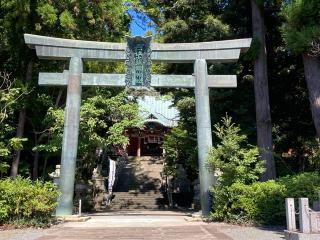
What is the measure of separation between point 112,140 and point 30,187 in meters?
7.57

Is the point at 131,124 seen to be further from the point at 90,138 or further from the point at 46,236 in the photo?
the point at 46,236

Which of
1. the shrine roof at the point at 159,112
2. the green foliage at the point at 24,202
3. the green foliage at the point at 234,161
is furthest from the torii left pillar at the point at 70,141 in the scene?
the shrine roof at the point at 159,112

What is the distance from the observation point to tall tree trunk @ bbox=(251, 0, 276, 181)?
16250mm

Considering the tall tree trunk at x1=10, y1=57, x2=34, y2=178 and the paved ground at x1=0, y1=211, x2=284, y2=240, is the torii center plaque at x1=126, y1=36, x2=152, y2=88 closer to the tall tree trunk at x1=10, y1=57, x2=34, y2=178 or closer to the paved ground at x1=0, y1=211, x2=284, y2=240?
the tall tree trunk at x1=10, y1=57, x2=34, y2=178

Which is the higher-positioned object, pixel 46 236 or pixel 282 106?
pixel 282 106

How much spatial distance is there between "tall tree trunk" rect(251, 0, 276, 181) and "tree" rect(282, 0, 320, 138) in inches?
98.1

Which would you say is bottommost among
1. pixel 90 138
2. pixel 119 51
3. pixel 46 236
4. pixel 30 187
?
pixel 46 236

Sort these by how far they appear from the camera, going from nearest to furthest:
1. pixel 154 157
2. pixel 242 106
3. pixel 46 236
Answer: pixel 46 236
pixel 242 106
pixel 154 157

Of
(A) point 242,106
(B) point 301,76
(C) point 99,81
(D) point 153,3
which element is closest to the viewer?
(C) point 99,81

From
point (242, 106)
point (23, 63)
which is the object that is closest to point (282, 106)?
point (242, 106)

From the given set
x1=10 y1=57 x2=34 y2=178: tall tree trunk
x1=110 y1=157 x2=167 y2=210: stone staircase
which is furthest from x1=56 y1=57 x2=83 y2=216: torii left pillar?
x1=110 y1=157 x2=167 y2=210: stone staircase

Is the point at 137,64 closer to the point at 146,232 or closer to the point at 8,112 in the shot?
the point at 8,112

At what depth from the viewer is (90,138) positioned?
1827 cm

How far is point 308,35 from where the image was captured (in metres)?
12.7
